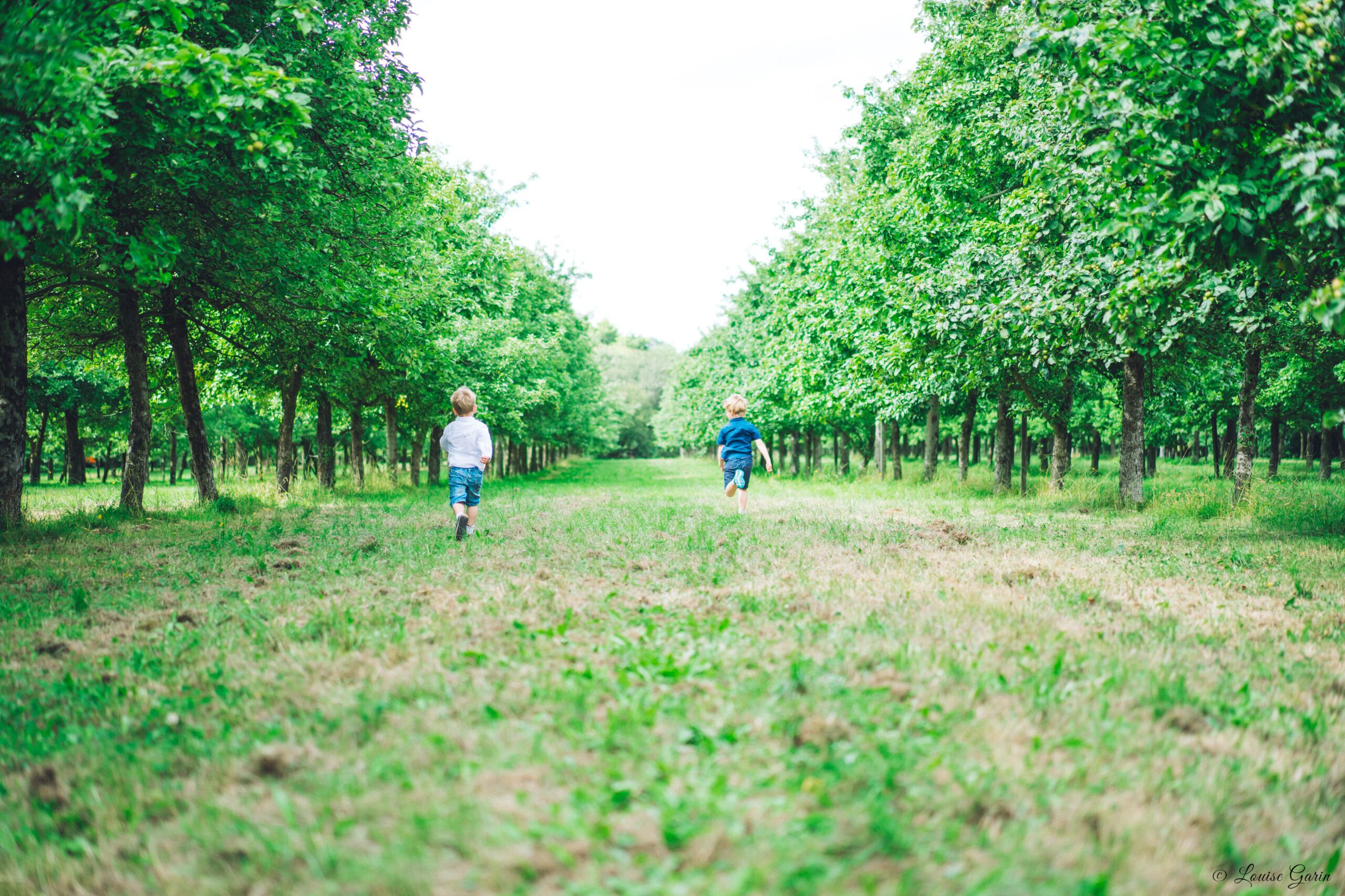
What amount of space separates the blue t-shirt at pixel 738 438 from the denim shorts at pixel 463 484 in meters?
4.34

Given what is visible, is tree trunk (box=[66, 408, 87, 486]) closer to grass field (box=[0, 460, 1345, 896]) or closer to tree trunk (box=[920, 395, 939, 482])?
grass field (box=[0, 460, 1345, 896])

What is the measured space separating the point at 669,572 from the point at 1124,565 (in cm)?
490

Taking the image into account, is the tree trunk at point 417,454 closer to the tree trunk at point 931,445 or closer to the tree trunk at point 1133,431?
the tree trunk at point 931,445

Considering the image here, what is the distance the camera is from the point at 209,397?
18.7 m

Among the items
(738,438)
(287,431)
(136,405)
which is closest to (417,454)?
(287,431)

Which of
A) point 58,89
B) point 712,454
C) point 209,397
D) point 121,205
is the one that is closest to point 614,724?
point 58,89

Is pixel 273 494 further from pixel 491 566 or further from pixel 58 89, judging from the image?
pixel 58 89

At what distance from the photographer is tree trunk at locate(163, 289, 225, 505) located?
13242 mm

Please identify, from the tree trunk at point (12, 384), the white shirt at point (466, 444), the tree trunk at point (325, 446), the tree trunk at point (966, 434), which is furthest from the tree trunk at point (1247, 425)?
the tree trunk at point (325, 446)

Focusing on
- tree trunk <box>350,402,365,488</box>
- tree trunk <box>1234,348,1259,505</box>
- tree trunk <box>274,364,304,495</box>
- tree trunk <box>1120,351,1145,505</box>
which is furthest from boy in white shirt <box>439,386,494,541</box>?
tree trunk <box>1234,348,1259,505</box>

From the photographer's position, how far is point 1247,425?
1648 centimetres

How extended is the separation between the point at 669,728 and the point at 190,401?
14323mm

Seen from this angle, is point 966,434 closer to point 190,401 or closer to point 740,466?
point 740,466

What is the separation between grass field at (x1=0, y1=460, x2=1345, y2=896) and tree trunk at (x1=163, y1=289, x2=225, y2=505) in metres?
7.52
